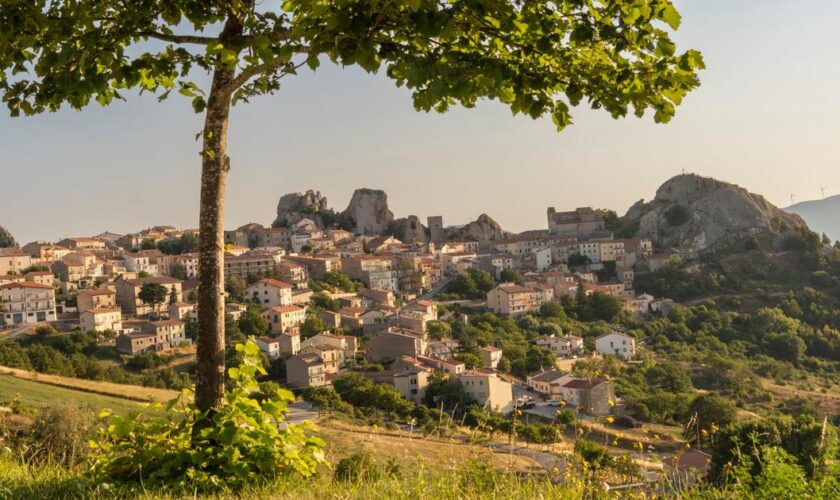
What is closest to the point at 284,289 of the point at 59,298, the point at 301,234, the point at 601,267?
the point at 59,298

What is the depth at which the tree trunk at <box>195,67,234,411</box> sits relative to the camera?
3.97 metres

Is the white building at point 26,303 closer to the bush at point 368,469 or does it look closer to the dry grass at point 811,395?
the dry grass at point 811,395

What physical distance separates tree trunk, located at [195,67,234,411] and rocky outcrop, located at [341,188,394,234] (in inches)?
3224

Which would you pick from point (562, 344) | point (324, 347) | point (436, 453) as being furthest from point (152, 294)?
point (436, 453)

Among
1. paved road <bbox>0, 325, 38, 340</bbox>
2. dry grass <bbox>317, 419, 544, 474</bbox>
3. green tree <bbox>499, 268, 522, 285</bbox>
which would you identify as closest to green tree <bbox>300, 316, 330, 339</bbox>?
paved road <bbox>0, 325, 38, 340</bbox>

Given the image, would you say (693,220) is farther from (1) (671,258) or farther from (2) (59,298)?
(2) (59,298)

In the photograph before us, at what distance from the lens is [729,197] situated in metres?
82.6

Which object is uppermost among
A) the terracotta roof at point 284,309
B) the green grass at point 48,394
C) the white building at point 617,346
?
the terracotta roof at point 284,309

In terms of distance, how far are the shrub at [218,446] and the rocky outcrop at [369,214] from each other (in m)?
82.2

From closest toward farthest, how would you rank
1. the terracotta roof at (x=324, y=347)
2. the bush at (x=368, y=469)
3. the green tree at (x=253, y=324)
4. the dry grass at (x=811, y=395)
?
1. the bush at (x=368, y=469)
2. the dry grass at (x=811, y=395)
3. the terracotta roof at (x=324, y=347)
4. the green tree at (x=253, y=324)

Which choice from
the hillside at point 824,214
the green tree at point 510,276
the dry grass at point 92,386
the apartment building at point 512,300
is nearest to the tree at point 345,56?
the dry grass at point 92,386

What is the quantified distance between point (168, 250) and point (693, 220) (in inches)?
2257

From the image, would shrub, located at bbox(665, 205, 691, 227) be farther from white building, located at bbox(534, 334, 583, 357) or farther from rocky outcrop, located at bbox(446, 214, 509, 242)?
white building, located at bbox(534, 334, 583, 357)

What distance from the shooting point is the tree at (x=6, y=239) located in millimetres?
69662
